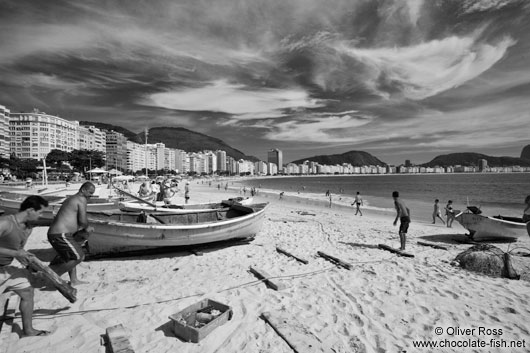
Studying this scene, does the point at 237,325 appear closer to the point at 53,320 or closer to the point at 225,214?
the point at 53,320

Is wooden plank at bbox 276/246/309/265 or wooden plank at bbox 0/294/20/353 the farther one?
wooden plank at bbox 276/246/309/265

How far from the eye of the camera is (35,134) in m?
110

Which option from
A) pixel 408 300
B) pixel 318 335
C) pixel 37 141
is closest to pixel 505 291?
pixel 408 300

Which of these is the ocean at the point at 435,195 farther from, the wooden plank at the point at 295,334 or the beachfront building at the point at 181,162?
the beachfront building at the point at 181,162

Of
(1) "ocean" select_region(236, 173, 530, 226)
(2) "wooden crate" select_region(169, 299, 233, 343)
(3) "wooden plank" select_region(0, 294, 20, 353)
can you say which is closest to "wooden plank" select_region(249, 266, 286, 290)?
(2) "wooden crate" select_region(169, 299, 233, 343)

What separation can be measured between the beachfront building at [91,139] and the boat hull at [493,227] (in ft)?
481

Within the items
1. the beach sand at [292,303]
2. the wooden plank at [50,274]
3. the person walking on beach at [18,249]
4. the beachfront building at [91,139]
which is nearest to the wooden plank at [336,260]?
the beach sand at [292,303]

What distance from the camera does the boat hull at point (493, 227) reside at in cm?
1010

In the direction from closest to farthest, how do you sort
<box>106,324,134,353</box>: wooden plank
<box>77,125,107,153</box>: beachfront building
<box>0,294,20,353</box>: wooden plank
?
1. <box>106,324,134,353</box>: wooden plank
2. <box>0,294,20,353</box>: wooden plank
3. <box>77,125,107,153</box>: beachfront building

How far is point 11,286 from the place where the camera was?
329cm

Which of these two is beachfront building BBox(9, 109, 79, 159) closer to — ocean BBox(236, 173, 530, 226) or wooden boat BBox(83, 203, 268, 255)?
ocean BBox(236, 173, 530, 226)

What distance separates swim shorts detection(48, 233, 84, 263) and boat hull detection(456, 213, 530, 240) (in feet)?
41.2

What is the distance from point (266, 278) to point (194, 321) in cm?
206

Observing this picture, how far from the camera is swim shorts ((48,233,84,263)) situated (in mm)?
4695
